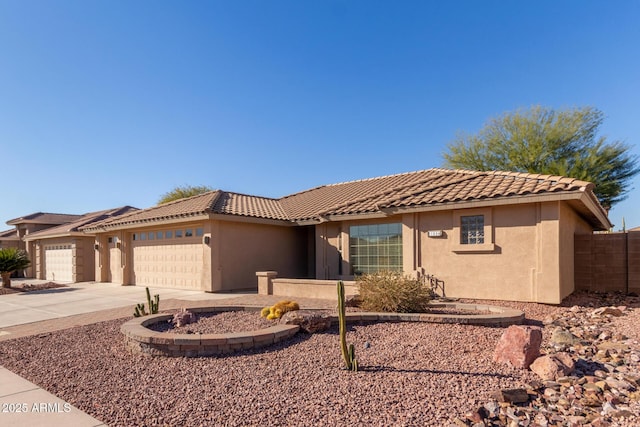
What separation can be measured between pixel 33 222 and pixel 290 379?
111 ft

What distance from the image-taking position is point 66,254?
82.4 feet

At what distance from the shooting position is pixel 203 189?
49.6 m

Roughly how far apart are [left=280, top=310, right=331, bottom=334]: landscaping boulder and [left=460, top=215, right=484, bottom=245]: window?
6264 mm

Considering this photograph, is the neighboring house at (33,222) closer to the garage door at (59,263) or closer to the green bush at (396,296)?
the garage door at (59,263)

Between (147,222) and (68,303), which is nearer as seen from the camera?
(68,303)

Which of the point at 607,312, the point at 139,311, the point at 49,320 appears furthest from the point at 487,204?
the point at 49,320

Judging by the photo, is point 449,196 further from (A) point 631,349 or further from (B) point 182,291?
(B) point 182,291

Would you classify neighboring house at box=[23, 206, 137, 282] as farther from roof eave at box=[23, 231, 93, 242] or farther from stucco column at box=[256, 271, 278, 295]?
stucco column at box=[256, 271, 278, 295]

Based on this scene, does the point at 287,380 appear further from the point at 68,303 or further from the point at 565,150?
the point at 565,150

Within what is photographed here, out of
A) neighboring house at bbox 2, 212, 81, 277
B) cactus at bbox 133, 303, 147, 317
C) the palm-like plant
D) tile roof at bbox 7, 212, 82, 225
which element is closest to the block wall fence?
cactus at bbox 133, 303, 147, 317

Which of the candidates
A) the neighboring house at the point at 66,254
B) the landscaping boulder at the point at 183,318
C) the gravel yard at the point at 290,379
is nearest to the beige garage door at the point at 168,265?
the neighboring house at the point at 66,254

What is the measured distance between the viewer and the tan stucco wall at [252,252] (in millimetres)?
15914

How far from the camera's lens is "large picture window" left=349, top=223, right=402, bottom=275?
46.9ft

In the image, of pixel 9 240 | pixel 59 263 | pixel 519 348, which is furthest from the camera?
pixel 9 240
